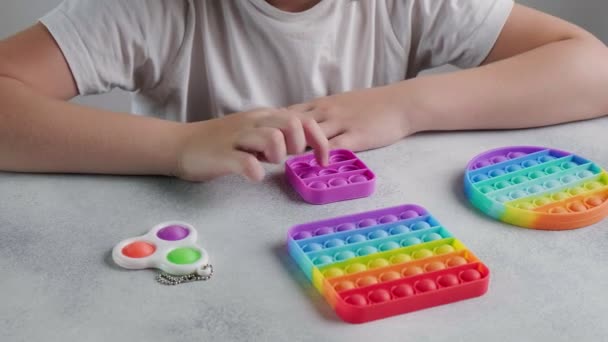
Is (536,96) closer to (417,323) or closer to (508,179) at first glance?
(508,179)

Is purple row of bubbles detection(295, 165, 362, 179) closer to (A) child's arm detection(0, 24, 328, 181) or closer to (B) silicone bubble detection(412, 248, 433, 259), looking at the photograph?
(A) child's arm detection(0, 24, 328, 181)

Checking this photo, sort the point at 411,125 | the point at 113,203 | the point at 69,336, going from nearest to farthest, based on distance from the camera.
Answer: the point at 69,336 < the point at 113,203 < the point at 411,125

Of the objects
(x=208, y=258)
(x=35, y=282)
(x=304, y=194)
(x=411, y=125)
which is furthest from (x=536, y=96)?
(x=35, y=282)

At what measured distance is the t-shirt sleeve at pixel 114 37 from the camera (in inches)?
30.1

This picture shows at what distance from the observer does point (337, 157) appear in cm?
68

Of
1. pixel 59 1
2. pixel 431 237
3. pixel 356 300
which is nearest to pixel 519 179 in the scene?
pixel 431 237

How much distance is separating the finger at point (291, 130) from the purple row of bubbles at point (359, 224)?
0.27ft

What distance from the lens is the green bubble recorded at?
526mm

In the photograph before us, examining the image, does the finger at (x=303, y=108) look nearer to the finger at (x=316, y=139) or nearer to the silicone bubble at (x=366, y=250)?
the finger at (x=316, y=139)

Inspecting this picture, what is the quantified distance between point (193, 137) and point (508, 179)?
27cm

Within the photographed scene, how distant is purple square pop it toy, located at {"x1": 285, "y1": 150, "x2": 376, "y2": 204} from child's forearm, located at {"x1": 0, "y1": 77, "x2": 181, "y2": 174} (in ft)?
0.35

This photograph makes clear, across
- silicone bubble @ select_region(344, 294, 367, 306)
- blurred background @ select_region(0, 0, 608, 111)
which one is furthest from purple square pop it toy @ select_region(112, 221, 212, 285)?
blurred background @ select_region(0, 0, 608, 111)

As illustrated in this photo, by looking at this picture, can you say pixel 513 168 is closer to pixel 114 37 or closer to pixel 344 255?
pixel 344 255

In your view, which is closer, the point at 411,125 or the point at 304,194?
the point at 304,194
